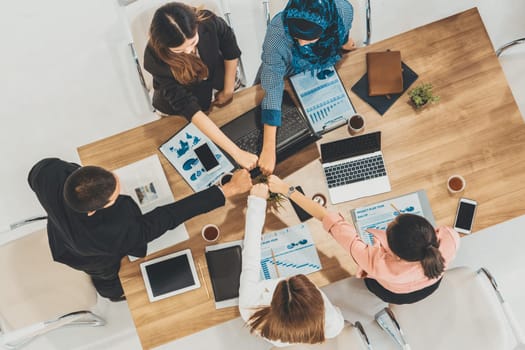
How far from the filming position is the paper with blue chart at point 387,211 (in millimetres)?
2182

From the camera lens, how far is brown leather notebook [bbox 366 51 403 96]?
2.25m

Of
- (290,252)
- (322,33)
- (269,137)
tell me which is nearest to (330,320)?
(290,252)

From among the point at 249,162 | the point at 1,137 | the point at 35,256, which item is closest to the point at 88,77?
the point at 1,137

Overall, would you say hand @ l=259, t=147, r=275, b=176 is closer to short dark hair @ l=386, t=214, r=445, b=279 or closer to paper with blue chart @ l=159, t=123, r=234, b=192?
paper with blue chart @ l=159, t=123, r=234, b=192

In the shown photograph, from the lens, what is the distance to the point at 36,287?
237cm

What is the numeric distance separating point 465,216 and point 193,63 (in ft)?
4.48

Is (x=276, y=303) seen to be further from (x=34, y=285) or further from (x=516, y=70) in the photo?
(x=516, y=70)

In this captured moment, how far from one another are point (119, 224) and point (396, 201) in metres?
1.19

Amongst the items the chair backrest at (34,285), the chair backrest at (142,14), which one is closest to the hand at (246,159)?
the chair backrest at (142,14)

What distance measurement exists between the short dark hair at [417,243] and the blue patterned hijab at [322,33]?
2.65 feet

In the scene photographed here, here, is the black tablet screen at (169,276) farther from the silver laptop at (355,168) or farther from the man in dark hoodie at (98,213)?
the silver laptop at (355,168)

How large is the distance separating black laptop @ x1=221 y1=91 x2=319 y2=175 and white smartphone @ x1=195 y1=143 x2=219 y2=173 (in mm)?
118

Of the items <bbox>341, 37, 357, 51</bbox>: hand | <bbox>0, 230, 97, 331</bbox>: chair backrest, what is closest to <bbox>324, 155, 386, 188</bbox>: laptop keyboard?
<bbox>341, 37, 357, 51</bbox>: hand

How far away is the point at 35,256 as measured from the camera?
2.37 m
